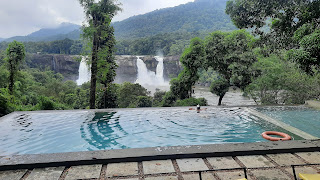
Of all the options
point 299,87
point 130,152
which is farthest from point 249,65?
point 130,152

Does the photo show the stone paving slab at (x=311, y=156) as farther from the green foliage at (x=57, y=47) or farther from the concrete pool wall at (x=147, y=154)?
the green foliage at (x=57, y=47)

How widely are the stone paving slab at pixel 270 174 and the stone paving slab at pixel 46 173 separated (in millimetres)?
1899

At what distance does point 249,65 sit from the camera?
900 centimetres

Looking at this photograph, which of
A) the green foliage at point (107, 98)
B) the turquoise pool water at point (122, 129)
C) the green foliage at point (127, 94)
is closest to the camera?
the turquoise pool water at point (122, 129)

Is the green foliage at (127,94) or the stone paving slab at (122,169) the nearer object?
the stone paving slab at (122,169)

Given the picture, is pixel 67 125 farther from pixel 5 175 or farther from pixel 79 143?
pixel 5 175

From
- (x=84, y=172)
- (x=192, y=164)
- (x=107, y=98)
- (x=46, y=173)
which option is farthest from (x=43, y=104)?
(x=192, y=164)

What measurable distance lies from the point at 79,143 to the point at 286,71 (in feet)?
25.8

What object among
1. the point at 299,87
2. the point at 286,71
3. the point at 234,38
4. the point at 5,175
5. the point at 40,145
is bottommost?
the point at 40,145

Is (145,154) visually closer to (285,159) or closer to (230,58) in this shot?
(285,159)

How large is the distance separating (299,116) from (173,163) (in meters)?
4.83

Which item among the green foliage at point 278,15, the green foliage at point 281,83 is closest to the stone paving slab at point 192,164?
the green foliage at point 278,15

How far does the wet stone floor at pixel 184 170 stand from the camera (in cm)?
203

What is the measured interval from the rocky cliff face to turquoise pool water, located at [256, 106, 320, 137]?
20412 millimetres
